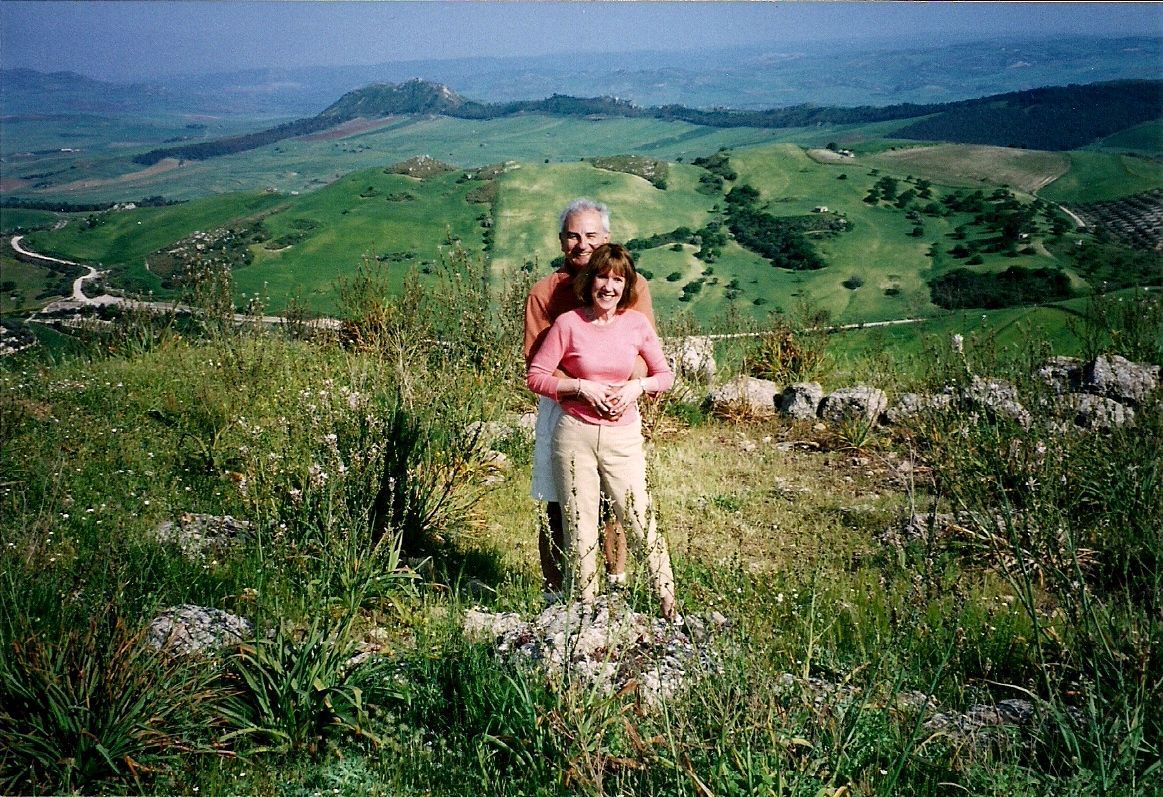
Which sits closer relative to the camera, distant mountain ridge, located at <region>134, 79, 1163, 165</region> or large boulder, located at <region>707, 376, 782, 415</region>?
large boulder, located at <region>707, 376, 782, 415</region>

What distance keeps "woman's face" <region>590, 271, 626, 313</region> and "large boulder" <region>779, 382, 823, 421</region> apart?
5.45 metres

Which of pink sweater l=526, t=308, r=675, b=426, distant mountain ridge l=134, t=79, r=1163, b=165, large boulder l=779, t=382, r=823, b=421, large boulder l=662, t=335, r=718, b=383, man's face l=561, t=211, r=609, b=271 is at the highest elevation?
distant mountain ridge l=134, t=79, r=1163, b=165

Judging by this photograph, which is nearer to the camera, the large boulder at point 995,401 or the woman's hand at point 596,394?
the woman's hand at point 596,394

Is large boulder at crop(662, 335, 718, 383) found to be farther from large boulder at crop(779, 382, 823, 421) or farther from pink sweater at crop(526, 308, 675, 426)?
pink sweater at crop(526, 308, 675, 426)

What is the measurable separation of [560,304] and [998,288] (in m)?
13.3

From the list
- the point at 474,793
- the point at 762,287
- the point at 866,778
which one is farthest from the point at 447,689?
the point at 762,287

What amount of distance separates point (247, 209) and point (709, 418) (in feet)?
51.6

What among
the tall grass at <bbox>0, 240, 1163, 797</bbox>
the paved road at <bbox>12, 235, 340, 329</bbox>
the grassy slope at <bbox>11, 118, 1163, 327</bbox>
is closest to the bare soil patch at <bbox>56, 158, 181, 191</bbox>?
the grassy slope at <bbox>11, 118, 1163, 327</bbox>

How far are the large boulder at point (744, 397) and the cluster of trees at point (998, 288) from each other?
4873 millimetres

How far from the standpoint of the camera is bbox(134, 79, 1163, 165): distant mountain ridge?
2230cm

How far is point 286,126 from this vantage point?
2362cm

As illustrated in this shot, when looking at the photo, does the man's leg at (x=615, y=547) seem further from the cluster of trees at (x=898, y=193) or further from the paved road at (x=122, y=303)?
the cluster of trees at (x=898, y=193)

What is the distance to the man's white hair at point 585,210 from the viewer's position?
4.16 m

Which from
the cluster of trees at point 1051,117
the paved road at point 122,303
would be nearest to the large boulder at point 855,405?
the paved road at point 122,303
